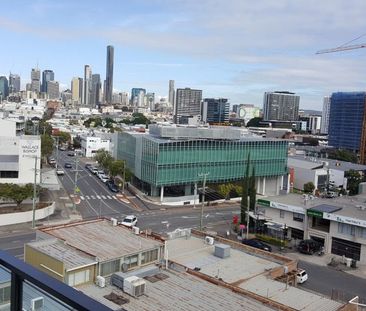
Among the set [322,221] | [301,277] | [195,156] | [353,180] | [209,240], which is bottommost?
[301,277]

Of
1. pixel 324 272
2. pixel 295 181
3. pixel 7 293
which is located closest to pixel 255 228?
pixel 324 272

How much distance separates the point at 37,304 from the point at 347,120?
106 metres

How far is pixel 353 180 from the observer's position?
50.8 metres

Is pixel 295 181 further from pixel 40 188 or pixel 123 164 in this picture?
pixel 40 188

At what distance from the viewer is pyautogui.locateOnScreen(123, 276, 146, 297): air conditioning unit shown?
12.4 m

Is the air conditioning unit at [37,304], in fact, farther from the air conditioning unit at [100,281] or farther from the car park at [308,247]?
the car park at [308,247]

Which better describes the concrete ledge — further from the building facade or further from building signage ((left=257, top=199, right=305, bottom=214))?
the building facade

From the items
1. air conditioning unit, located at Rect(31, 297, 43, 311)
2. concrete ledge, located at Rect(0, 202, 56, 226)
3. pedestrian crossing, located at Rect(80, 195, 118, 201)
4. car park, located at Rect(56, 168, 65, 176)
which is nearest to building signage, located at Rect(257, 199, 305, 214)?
pedestrian crossing, located at Rect(80, 195, 118, 201)

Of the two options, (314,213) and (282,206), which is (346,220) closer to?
(314,213)

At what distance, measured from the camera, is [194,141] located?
4003 centimetres

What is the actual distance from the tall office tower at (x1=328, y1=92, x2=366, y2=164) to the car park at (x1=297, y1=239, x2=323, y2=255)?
247 ft

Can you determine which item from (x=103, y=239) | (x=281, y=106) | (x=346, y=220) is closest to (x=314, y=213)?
(x=346, y=220)

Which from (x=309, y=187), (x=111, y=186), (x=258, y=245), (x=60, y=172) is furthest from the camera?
(x=60, y=172)

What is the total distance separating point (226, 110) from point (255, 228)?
473ft
